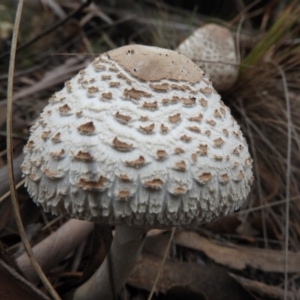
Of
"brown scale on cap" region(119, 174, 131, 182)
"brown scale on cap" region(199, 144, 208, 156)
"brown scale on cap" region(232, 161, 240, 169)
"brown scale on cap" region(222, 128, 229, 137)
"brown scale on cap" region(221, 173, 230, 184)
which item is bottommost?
"brown scale on cap" region(221, 173, 230, 184)

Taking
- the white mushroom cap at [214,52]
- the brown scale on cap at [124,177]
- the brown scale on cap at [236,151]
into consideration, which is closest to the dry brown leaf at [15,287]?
the brown scale on cap at [124,177]

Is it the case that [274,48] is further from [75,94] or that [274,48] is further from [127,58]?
[75,94]

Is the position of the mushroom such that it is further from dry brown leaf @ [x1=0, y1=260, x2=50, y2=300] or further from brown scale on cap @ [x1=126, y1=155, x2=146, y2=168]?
dry brown leaf @ [x1=0, y1=260, x2=50, y2=300]

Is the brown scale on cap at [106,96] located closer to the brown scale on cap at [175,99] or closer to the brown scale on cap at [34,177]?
the brown scale on cap at [175,99]

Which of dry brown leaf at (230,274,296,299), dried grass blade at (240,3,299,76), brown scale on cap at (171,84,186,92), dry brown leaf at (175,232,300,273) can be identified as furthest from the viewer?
dried grass blade at (240,3,299,76)

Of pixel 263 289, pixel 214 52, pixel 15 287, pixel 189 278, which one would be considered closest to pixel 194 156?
pixel 15 287

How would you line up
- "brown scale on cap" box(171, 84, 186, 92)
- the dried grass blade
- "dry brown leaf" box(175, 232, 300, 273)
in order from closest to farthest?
"brown scale on cap" box(171, 84, 186, 92), "dry brown leaf" box(175, 232, 300, 273), the dried grass blade

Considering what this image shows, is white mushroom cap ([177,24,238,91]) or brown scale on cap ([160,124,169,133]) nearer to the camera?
brown scale on cap ([160,124,169,133])

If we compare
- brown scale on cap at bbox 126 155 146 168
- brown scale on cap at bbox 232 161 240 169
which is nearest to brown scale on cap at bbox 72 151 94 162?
brown scale on cap at bbox 126 155 146 168
